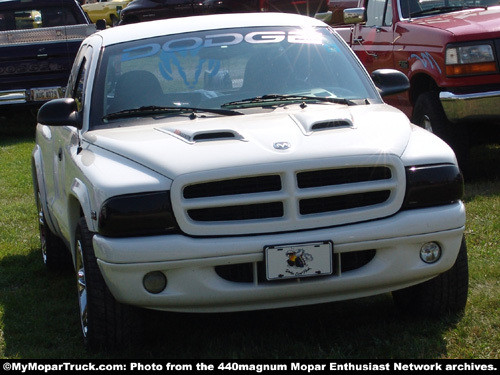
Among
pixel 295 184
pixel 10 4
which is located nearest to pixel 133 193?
pixel 295 184

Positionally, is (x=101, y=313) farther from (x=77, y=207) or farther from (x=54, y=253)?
(x=54, y=253)

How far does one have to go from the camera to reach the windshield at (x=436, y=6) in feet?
29.8

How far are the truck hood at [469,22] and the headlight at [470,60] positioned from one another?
0.11 metres

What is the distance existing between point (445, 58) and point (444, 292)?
3.75 metres

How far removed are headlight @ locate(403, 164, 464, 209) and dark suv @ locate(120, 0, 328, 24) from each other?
1440 cm

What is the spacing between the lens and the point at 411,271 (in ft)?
14.4

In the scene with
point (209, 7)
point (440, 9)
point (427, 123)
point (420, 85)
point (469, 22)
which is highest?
point (469, 22)

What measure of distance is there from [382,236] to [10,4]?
35.8 ft

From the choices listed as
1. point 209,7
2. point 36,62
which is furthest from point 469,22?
point 209,7

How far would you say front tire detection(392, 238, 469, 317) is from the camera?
473 cm

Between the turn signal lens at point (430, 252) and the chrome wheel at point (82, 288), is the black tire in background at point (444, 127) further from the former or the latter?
the chrome wheel at point (82, 288)

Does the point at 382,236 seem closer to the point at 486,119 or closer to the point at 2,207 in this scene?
the point at 486,119

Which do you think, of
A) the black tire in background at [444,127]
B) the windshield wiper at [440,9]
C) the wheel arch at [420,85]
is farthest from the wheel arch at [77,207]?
the windshield wiper at [440,9]

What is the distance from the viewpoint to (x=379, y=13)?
9.88m
